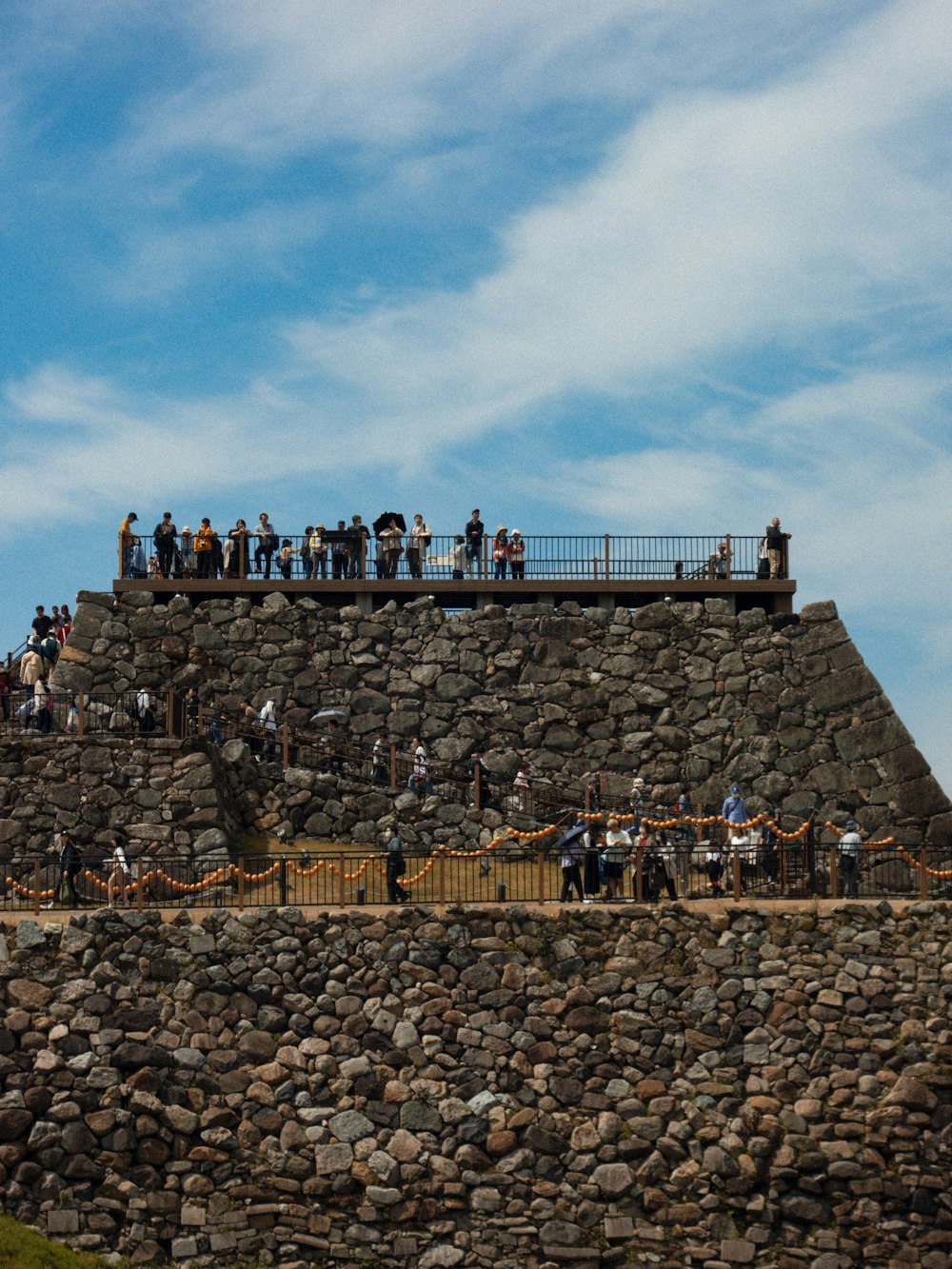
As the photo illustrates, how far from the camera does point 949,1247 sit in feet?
97.3

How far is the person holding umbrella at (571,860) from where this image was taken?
32.1 metres

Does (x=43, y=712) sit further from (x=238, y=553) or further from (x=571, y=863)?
(x=571, y=863)

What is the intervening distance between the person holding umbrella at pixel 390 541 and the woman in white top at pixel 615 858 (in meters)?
11.8

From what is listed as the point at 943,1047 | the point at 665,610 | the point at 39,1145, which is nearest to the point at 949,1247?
the point at 943,1047

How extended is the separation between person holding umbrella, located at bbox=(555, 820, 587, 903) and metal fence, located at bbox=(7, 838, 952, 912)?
0.10 meters

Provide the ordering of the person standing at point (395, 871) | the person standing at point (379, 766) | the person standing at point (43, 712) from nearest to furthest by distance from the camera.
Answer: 1. the person standing at point (395, 871)
2. the person standing at point (43, 712)
3. the person standing at point (379, 766)

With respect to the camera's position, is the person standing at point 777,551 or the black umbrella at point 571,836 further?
the person standing at point 777,551

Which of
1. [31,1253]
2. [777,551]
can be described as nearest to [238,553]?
→ [777,551]

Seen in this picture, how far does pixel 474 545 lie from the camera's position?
4341 centimetres

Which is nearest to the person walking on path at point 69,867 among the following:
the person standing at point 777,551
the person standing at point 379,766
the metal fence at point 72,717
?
the metal fence at point 72,717

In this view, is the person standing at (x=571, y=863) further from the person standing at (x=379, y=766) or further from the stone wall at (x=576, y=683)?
the stone wall at (x=576, y=683)

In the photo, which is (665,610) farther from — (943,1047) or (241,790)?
(943,1047)

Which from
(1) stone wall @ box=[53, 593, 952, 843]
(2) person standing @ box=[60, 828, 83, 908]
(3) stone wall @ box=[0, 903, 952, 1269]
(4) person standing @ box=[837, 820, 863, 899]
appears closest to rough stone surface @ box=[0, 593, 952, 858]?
(1) stone wall @ box=[53, 593, 952, 843]

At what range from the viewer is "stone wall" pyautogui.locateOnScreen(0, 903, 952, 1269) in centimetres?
2964
